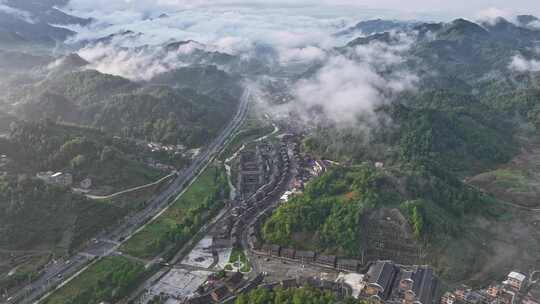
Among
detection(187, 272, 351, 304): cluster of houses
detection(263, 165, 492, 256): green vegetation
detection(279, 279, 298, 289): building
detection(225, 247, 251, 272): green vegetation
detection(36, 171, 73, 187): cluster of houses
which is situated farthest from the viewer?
detection(36, 171, 73, 187): cluster of houses

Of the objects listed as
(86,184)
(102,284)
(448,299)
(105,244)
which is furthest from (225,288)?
(86,184)

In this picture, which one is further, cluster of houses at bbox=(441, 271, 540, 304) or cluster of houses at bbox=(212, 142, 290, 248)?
cluster of houses at bbox=(212, 142, 290, 248)

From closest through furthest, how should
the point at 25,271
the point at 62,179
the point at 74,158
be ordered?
the point at 25,271 < the point at 62,179 < the point at 74,158

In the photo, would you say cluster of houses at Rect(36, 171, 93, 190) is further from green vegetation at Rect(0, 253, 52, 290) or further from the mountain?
the mountain

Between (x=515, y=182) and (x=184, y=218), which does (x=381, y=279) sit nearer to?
(x=184, y=218)

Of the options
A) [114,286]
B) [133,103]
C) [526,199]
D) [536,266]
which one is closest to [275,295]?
[114,286]

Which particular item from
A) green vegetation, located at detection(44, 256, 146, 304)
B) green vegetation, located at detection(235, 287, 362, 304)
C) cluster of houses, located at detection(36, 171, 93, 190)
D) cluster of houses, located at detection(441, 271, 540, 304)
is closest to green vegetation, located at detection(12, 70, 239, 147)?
cluster of houses, located at detection(36, 171, 93, 190)
